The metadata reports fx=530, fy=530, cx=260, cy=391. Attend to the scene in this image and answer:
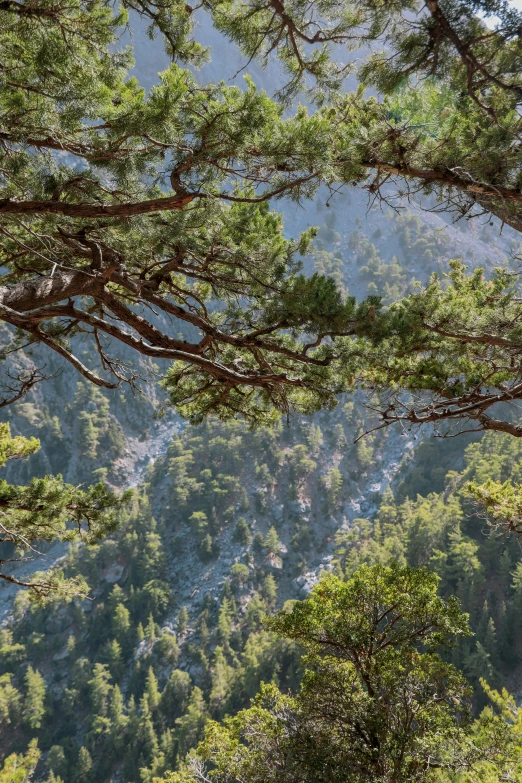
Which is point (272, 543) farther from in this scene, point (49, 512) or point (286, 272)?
point (286, 272)

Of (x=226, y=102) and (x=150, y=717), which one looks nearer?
(x=226, y=102)

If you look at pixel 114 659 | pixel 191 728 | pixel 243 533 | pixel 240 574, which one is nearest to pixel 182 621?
pixel 114 659

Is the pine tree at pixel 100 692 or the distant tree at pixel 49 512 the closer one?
the distant tree at pixel 49 512

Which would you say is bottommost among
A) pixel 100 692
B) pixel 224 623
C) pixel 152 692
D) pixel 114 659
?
pixel 152 692

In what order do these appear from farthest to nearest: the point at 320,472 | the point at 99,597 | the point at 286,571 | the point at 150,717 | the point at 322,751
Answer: the point at 320,472
the point at 286,571
the point at 99,597
the point at 150,717
the point at 322,751

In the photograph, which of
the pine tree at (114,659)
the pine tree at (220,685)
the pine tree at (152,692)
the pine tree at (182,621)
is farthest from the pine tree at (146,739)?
the pine tree at (182,621)

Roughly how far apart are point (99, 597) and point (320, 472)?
18.2 metres

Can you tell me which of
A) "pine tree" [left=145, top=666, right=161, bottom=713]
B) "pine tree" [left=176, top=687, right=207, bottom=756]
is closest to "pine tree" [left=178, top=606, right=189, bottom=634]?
"pine tree" [left=145, top=666, right=161, bottom=713]

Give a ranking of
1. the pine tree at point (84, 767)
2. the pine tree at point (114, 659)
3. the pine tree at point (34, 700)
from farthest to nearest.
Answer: the pine tree at point (114, 659) < the pine tree at point (34, 700) < the pine tree at point (84, 767)

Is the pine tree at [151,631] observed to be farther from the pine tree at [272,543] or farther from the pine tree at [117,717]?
the pine tree at [272,543]

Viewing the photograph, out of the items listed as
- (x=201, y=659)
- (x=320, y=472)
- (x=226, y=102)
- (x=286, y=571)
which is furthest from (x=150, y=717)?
(x=226, y=102)

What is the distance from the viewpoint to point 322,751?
14.3 feet

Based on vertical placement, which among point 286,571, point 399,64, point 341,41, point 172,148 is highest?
point 286,571

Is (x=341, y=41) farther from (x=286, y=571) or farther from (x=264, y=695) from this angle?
(x=286, y=571)
